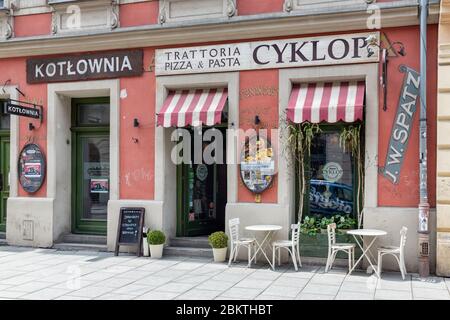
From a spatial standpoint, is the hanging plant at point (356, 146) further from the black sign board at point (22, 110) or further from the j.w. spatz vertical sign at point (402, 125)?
the black sign board at point (22, 110)

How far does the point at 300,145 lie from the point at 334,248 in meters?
2.07

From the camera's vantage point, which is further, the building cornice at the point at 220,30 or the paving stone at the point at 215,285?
the building cornice at the point at 220,30

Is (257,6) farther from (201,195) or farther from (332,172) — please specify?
(201,195)

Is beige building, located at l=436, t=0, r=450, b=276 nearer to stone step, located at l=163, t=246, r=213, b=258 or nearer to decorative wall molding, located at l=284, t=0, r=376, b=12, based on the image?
decorative wall molding, located at l=284, t=0, r=376, b=12

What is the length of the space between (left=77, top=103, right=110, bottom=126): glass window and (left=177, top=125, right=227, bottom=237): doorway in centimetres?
202

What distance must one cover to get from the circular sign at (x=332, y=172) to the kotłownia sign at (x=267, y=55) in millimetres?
1916

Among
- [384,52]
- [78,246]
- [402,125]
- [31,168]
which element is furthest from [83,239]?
[384,52]

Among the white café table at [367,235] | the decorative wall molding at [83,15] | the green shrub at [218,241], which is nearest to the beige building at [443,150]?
the white café table at [367,235]

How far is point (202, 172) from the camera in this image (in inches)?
445

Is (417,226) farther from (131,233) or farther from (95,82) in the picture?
(95,82)

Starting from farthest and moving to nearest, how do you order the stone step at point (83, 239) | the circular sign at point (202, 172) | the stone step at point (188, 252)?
the circular sign at point (202, 172) → the stone step at point (83, 239) → the stone step at point (188, 252)

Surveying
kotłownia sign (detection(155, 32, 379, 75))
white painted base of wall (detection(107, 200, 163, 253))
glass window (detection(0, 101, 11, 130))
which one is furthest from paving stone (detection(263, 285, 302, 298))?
glass window (detection(0, 101, 11, 130))

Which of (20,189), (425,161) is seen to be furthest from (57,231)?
(425,161)

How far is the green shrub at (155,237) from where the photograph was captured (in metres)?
9.64
